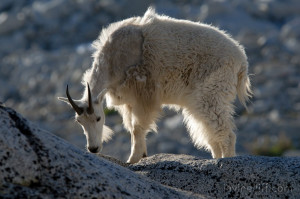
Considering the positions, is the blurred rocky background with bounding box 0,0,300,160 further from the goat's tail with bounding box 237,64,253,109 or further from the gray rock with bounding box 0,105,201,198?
the gray rock with bounding box 0,105,201,198

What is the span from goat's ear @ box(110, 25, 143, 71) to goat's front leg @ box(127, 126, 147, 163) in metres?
0.87

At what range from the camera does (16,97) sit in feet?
116

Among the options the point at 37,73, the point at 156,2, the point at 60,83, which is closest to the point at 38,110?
the point at 60,83

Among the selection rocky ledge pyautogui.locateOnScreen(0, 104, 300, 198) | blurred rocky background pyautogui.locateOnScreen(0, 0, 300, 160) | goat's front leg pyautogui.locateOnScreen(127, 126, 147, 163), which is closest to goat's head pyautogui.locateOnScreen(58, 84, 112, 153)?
goat's front leg pyautogui.locateOnScreen(127, 126, 147, 163)

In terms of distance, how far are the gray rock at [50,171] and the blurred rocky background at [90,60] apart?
18.2 meters

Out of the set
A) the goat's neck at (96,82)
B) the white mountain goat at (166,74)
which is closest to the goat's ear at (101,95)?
the white mountain goat at (166,74)

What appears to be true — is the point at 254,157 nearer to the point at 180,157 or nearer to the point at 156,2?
the point at 180,157

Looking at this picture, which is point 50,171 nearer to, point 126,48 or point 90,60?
point 126,48

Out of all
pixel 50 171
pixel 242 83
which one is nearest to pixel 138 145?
pixel 242 83

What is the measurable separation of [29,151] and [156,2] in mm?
36175

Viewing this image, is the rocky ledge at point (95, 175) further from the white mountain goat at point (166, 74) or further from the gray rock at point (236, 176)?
the white mountain goat at point (166, 74)

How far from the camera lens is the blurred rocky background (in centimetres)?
2701

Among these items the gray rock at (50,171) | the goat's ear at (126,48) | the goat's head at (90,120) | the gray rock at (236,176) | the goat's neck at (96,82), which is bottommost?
the gray rock at (50,171)

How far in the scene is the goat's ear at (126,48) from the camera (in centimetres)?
766
